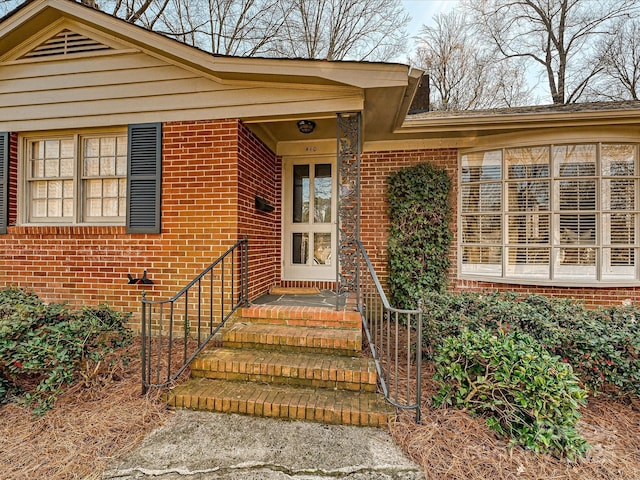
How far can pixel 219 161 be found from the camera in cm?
379

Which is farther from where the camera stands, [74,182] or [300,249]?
[300,249]

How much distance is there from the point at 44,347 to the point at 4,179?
3.10 meters

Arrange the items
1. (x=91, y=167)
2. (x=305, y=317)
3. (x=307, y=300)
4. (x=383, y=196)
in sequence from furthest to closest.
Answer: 1. (x=383, y=196)
2. (x=91, y=167)
3. (x=307, y=300)
4. (x=305, y=317)

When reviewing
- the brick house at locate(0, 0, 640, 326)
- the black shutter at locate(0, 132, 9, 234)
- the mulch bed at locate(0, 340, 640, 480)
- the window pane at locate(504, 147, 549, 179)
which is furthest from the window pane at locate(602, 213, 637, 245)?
the black shutter at locate(0, 132, 9, 234)

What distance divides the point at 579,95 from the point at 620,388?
1366 cm

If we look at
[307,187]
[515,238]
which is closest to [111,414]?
[307,187]

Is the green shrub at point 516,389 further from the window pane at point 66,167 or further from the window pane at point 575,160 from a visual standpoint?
the window pane at point 66,167

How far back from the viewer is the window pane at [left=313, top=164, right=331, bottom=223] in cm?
517

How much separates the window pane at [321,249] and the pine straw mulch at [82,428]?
3.00m

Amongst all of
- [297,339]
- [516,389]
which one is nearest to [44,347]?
[297,339]

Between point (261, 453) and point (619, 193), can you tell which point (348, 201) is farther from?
point (619, 193)

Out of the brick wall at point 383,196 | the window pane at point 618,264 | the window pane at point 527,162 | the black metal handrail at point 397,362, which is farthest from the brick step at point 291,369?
the window pane at point 618,264

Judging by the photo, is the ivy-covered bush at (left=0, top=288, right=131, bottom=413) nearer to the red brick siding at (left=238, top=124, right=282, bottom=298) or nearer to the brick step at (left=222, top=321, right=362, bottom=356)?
the brick step at (left=222, top=321, right=362, bottom=356)

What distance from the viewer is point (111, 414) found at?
2438 millimetres
